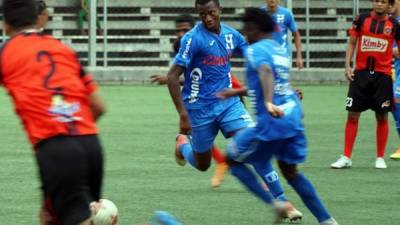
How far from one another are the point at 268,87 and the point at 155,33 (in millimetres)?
20229

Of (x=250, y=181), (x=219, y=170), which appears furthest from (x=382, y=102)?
(x=250, y=181)

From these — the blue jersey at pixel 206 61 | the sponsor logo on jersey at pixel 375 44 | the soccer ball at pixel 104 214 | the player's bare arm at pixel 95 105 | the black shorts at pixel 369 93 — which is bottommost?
the black shorts at pixel 369 93

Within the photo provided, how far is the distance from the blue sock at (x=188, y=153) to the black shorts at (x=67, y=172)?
462 centimetres

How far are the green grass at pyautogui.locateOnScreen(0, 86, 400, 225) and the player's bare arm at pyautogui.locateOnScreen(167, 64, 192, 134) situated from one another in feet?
2.24

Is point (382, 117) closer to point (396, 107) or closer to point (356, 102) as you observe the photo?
point (356, 102)

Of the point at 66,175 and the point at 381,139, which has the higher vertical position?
the point at 66,175

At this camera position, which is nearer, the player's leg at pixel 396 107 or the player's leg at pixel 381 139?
the player's leg at pixel 381 139

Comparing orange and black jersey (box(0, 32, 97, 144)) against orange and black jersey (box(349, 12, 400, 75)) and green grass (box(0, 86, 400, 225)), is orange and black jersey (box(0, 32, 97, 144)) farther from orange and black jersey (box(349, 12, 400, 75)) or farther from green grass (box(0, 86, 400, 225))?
orange and black jersey (box(349, 12, 400, 75))

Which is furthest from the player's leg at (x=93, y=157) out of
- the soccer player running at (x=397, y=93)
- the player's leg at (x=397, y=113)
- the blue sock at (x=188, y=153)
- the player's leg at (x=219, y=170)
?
the player's leg at (x=397, y=113)

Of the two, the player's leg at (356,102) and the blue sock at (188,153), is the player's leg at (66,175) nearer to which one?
the blue sock at (188,153)

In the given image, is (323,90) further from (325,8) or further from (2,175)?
(2,175)

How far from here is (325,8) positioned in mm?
28875

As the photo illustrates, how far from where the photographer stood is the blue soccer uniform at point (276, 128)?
8.77 meters

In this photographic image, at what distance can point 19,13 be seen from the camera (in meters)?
6.52
